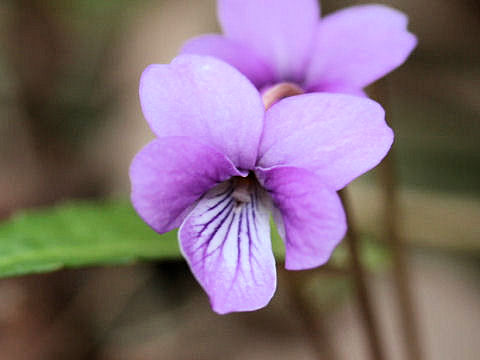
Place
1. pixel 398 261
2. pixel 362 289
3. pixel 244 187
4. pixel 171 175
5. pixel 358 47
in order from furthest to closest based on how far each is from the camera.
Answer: pixel 398 261, pixel 362 289, pixel 358 47, pixel 244 187, pixel 171 175

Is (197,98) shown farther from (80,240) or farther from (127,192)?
(127,192)

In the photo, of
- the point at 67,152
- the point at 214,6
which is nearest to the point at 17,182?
the point at 67,152

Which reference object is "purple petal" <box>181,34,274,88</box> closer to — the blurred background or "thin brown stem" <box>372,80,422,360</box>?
"thin brown stem" <box>372,80,422,360</box>

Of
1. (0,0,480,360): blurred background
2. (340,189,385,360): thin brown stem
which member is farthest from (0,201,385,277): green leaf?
(0,0,480,360): blurred background

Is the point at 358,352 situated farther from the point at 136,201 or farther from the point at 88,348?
the point at 136,201

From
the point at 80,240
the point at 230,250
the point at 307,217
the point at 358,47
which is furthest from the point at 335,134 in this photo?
the point at 80,240

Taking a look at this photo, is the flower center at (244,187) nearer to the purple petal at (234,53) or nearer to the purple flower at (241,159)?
the purple flower at (241,159)

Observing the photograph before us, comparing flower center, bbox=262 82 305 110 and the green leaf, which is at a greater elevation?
flower center, bbox=262 82 305 110
